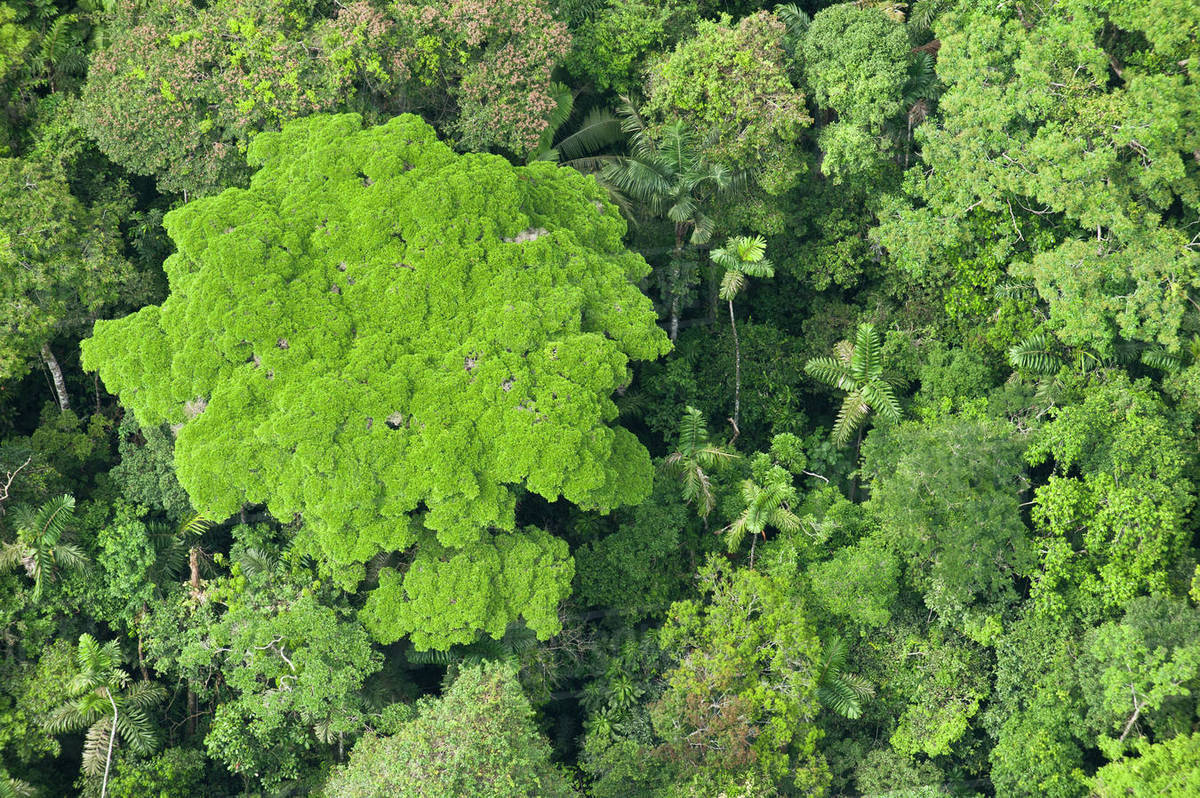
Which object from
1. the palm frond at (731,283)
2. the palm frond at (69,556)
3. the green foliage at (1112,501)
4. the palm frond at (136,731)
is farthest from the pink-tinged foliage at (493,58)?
the palm frond at (136,731)

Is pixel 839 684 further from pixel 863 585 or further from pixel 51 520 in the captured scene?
pixel 51 520

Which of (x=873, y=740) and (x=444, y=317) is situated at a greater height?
(x=444, y=317)

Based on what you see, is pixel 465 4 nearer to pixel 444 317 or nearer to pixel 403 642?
pixel 444 317

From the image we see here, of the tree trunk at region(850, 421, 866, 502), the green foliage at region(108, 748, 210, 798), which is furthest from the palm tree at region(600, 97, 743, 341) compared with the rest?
the green foliage at region(108, 748, 210, 798)

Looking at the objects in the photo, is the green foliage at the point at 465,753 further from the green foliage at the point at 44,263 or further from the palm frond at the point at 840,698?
the green foliage at the point at 44,263

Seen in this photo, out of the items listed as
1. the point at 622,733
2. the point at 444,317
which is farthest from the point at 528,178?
the point at 622,733

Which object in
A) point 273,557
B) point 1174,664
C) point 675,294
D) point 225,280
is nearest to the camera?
point 1174,664
